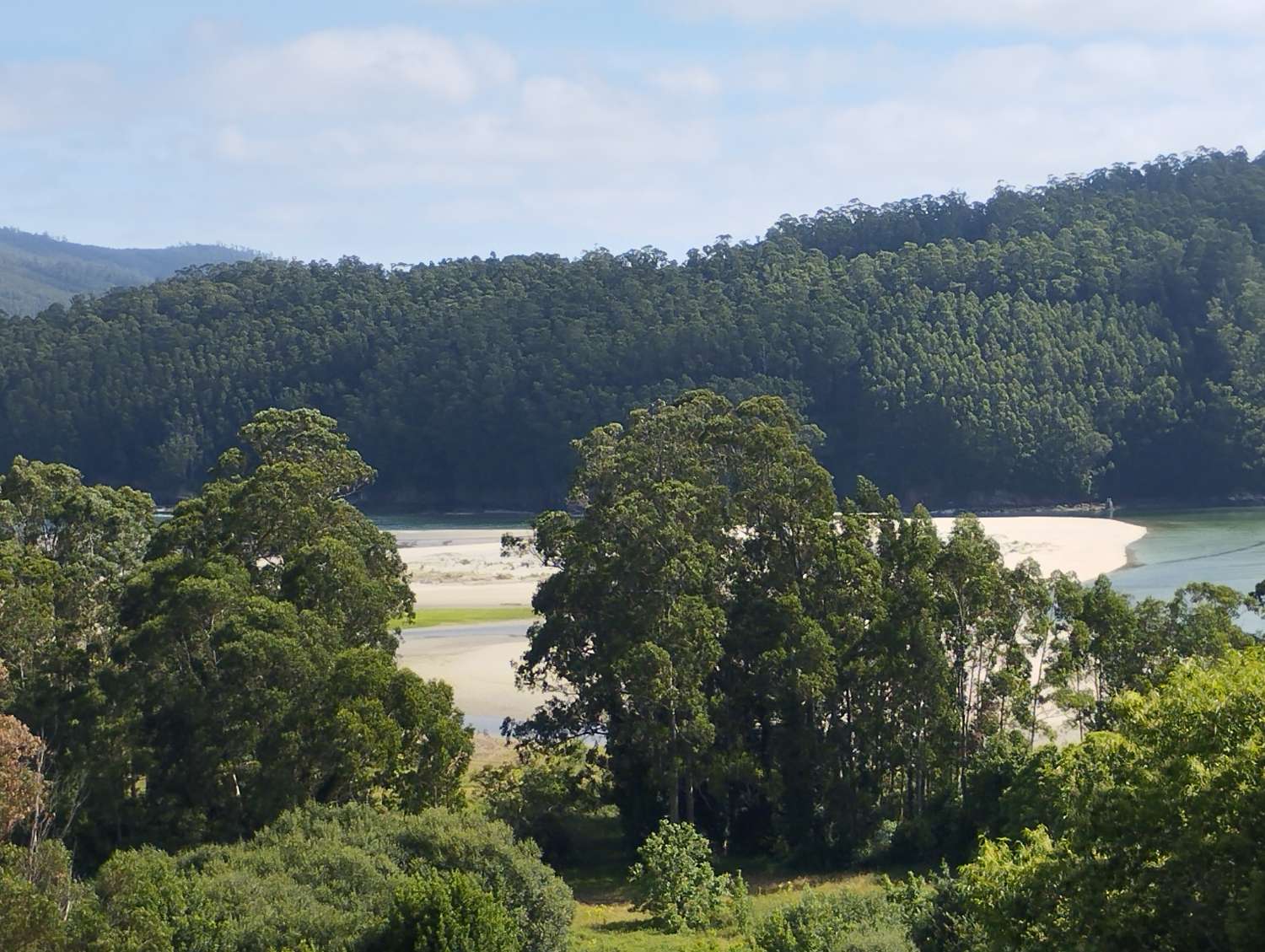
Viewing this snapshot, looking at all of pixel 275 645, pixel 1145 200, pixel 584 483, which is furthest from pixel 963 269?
pixel 275 645

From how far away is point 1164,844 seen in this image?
14938 mm

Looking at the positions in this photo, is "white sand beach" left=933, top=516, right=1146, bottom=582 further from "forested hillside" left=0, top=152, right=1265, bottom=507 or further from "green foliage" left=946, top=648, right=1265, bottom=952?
"green foliage" left=946, top=648, right=1265, bottom=952

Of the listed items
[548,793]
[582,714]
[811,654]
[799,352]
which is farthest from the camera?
[799,352]

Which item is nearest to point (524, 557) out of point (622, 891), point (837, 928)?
point (622, 891)

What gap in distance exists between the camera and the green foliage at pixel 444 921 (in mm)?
19516

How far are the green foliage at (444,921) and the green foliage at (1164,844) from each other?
669cm

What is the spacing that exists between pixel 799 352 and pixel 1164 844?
11631 cm

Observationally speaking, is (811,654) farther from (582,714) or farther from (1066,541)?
(1066,541)

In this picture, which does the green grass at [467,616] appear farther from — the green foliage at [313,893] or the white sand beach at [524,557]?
the green foliage at [313,893]

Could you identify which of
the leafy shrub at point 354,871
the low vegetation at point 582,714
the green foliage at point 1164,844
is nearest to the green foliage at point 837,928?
the low vegetation at point 582,714

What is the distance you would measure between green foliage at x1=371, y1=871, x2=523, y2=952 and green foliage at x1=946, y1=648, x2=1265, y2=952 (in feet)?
21.9

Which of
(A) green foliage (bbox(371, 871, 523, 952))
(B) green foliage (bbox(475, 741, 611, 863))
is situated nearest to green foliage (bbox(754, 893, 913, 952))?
(A) green foliage (bbox(371, 871, 523, 952))

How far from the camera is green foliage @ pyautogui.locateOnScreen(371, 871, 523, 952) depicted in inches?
768

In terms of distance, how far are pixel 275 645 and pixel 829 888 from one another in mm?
11889
